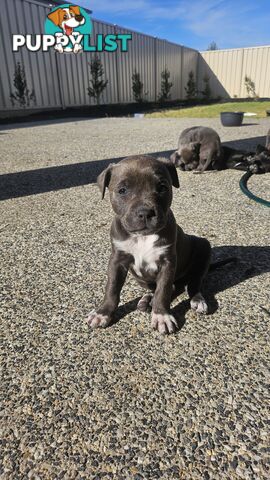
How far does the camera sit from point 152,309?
7.97ft

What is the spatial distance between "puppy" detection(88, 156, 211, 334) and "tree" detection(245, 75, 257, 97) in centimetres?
2765

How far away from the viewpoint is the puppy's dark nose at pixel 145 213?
6.72ft

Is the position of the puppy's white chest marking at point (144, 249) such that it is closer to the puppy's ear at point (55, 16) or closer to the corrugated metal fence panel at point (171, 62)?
the puppy's ear at point (55, 16)

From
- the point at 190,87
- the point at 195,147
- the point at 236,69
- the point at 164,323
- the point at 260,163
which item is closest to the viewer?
the point at 164,323

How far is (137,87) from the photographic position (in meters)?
24.2

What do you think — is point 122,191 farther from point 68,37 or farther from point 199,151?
point 68,37

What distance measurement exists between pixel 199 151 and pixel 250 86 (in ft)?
76.2

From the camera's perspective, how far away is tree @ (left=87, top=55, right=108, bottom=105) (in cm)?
2120

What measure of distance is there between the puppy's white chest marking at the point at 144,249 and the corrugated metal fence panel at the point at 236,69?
27921 millimetres

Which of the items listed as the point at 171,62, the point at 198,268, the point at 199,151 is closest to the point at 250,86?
the point at 171,62

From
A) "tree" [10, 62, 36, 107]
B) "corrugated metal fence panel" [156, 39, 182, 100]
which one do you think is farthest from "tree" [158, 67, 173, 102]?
"tree" [10, 62, 36, 107]

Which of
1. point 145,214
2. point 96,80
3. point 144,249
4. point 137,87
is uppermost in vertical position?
point 96,80

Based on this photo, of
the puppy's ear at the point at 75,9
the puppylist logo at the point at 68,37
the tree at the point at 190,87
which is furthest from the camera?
the tree at the point at 190,87

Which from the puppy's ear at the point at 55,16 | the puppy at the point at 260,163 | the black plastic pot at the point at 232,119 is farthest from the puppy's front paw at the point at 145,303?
the puppy's ear at the point at 55,16
